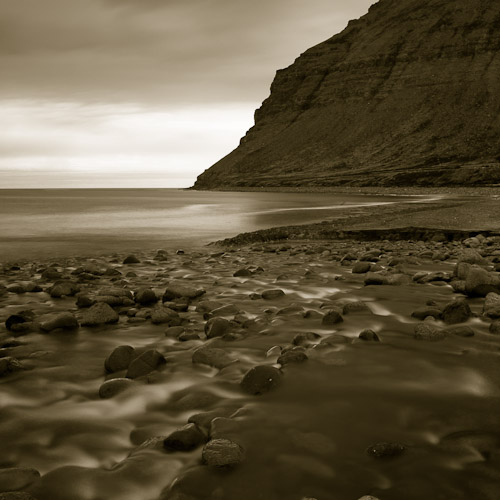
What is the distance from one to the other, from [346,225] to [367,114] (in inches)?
3876

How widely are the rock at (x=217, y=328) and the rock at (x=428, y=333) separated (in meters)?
1.69

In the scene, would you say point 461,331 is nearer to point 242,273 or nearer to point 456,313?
point 456,313

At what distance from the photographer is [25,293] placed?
693 centimetres

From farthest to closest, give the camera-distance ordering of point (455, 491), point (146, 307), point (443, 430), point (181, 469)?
point (146, 307) → point (443, 430) → point (181, 469) → point (455, 491)

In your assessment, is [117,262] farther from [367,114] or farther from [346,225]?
[367,114]

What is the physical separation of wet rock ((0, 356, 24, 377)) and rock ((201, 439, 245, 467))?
2017 millimetres

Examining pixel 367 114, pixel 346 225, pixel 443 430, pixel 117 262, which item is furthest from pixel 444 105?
pixel 443 430

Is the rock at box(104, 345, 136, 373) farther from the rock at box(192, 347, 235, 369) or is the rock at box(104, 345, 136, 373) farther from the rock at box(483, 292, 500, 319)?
the rock at box(483, 292, 500, 319)

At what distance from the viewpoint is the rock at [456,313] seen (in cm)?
467

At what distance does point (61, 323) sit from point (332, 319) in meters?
2.68

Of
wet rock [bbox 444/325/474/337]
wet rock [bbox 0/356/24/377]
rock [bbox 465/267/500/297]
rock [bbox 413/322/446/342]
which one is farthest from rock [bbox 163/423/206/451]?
rock [bbox 465/267/500/297]

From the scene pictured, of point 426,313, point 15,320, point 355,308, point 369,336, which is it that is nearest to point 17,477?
point 369,336

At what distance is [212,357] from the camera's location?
3861 millimetres

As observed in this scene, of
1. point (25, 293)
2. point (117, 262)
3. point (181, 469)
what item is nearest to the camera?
point (181, 469)
